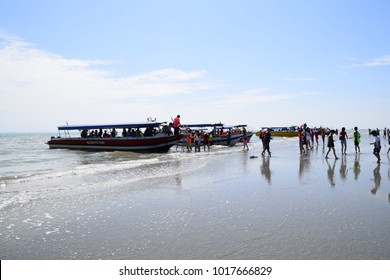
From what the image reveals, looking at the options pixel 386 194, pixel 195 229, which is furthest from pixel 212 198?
pixel 386 194

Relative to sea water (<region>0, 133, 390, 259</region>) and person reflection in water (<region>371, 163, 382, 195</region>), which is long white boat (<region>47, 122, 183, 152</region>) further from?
person reflection in water (<region>371, 163, 382, 195</region>)

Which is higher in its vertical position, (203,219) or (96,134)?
(96,134)

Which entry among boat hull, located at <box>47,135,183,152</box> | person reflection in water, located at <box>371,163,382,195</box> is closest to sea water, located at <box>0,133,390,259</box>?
person reflection in water, located at <box>371,163,382,195</box>

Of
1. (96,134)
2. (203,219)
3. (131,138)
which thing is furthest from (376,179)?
(96,134)

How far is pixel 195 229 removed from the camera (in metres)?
5.61

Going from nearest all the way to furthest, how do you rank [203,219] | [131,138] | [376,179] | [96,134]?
[203,219] → [376,179] → [131,138] → [96,134]

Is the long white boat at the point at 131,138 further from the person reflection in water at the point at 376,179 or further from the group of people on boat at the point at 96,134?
the person reflection in water at the point at 376,179

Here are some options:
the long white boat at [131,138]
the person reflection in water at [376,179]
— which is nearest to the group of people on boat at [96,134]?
the long white boat at [131,138]

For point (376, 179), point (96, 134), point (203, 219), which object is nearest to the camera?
point (203, 219)

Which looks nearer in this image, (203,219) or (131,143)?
(203,219)

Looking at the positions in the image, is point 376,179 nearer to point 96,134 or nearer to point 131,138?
point 131,138

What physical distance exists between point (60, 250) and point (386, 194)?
787 cm

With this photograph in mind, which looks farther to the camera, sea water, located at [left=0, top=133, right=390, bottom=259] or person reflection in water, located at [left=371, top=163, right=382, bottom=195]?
person reflection in water, located at [left=371, top=163, right=382, bottom=195]

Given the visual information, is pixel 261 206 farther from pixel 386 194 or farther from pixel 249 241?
pixel 386 194
